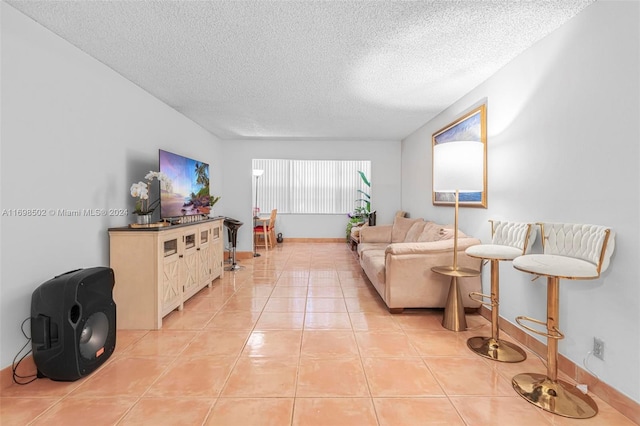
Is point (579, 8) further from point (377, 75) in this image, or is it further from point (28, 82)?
point (28, 82)

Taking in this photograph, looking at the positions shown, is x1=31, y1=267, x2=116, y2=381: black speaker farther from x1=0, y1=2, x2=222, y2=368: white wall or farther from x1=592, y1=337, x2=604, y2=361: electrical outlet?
Answer: x1=592, y1=337, x2=604, y2=361: electrical outlet

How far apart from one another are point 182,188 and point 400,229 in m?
3.56

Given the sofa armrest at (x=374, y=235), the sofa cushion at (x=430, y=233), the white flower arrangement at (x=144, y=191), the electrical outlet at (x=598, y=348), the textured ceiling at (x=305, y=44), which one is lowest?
the electrical outlet at (x=598, y=348)

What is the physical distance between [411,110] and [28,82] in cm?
407

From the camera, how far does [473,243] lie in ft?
10.5

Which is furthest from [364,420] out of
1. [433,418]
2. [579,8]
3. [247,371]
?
[579,8]

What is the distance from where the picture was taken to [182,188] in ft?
12.7

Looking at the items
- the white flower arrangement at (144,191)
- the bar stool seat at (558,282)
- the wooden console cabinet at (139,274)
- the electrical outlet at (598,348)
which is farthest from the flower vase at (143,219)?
the electrical outlet at (598,348)

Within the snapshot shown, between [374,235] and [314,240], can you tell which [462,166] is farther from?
[314,240]

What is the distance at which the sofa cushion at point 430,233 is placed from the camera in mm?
3870

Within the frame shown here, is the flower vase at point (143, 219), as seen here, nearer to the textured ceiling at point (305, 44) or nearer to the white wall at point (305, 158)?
the textured ceiling at point (305, 44)

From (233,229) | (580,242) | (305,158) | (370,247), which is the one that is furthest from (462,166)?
(305,158)

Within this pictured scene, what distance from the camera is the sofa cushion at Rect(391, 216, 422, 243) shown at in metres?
5.21

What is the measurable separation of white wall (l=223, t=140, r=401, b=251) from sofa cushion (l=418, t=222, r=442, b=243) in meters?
2.44
